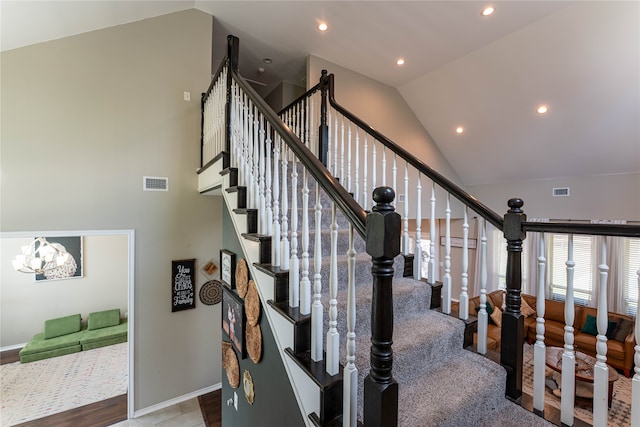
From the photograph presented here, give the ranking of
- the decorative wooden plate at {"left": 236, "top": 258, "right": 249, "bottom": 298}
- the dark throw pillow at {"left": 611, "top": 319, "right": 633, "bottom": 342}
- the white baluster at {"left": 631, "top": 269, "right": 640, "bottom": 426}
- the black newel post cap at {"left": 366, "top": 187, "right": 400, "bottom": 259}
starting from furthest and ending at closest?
the dark throw pillow at {"left": 611, "top": 319, "right": 633, "bottom": 342}, the decorative wooden plate at {"left": 236, "top": 258, "right": 249, "bottom": 298}, the white baluster at {"left": 631, "top": 269, "right": 640, "bottom": 426}, the black newel post cap at {"left": 366, "top": 187, "right": 400, "bottom": 259}

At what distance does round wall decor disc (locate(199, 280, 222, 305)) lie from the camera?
359 cm

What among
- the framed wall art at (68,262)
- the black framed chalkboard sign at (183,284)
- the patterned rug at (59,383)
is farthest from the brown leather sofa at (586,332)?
the framed wall art at (68,262)

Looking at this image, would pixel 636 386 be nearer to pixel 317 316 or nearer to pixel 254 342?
A: pixel 317 316

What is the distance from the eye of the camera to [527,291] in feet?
20.6

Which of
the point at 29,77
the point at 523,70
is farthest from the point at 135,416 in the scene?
the point at 523,70

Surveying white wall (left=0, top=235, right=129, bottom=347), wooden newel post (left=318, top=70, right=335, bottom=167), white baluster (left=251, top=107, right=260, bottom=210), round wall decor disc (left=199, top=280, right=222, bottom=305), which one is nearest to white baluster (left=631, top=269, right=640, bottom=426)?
white baluster (left=251, top=107, right=260, bottom=210)

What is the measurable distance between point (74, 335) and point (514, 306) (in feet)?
23.6

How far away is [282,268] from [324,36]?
3.84 metres

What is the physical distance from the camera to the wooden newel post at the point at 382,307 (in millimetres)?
891

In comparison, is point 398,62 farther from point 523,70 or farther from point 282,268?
point 282,268

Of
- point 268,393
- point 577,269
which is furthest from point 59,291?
point 577,269

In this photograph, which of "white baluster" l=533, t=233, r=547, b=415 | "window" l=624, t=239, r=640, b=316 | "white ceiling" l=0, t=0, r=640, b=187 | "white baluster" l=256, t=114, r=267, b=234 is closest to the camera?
"white baluster" l=533, t=233, r=547, b=415

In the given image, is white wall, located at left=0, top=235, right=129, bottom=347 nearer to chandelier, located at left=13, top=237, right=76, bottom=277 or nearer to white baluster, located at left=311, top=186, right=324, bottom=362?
chandelier, located at left=13, top=237, right=76, bottom=277

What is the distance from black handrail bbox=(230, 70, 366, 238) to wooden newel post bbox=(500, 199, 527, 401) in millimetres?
1054
